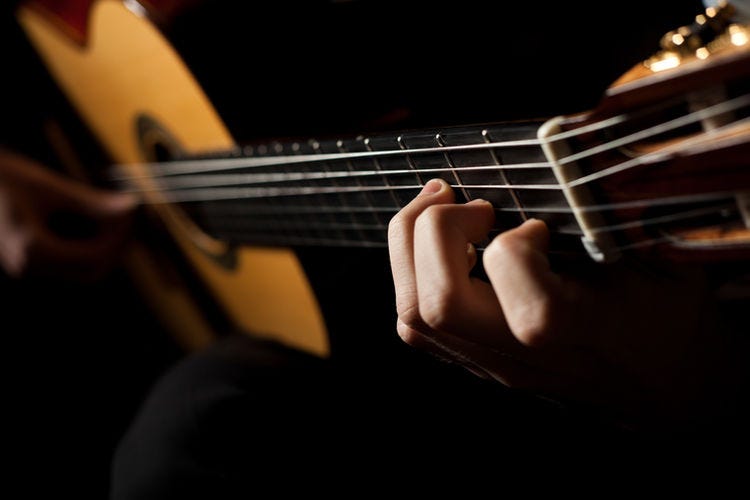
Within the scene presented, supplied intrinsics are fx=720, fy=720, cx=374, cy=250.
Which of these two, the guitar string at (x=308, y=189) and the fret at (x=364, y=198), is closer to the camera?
the guitar string at (x=308, y=189)

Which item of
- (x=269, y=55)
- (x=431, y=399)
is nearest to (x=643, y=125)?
(x=431, y=399)

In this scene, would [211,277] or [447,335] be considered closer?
[447,335]

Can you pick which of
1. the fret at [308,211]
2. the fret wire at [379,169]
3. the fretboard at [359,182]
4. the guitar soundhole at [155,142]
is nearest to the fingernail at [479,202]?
the fretboard at [359,182]

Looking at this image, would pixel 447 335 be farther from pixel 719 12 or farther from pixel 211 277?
pixel 211 277

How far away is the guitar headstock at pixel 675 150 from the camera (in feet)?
1.45

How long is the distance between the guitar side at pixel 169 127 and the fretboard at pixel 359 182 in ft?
0.21

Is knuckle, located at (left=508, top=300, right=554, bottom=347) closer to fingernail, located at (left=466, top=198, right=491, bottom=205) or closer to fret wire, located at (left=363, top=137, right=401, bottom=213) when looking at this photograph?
fingernail, located at (left=466, top=198, right=491, bottom=205)

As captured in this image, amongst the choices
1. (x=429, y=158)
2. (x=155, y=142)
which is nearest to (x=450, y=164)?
(x=429, y=158)

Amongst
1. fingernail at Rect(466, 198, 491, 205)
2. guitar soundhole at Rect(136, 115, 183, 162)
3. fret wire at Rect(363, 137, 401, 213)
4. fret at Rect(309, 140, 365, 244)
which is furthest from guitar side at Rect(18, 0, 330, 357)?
fingernail at Rect(466, 198, 491, 205)

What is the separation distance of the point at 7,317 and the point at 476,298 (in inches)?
61.3

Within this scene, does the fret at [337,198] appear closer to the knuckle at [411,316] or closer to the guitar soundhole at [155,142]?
the knuckle at [411,316]

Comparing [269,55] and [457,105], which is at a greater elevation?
[269,55]

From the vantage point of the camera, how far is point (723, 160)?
45 cm

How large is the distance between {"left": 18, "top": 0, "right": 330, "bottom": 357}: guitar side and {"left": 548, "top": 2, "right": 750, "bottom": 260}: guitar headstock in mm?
605
